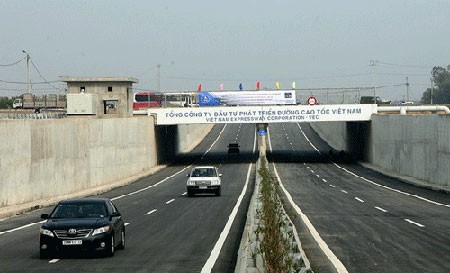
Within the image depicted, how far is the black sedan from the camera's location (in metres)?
19.8

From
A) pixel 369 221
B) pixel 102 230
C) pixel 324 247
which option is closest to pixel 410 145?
pixel 369 221

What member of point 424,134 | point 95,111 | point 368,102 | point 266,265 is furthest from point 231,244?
point 368,102

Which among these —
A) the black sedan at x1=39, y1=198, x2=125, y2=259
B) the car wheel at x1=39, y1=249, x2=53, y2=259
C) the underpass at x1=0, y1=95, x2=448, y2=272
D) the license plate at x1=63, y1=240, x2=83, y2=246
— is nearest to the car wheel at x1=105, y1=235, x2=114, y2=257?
the black sedan at x1=39, y1=198, x2=125, y2=259

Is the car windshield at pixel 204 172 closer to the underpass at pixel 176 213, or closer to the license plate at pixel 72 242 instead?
the underpass at pixel 176 213

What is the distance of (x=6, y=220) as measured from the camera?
3503 cm

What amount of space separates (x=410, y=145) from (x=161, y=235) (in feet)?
150

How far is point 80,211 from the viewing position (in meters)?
21.3

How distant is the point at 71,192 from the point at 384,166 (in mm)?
38396

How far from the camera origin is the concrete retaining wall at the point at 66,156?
42812 millimetres

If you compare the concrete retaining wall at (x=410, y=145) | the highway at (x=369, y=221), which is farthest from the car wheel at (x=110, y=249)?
the concrete retaining wall at (x=410, y=145)

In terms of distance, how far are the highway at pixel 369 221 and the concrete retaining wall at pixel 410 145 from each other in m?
2.04

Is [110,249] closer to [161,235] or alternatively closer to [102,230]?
[102,230]

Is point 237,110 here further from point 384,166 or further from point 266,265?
point 266,265

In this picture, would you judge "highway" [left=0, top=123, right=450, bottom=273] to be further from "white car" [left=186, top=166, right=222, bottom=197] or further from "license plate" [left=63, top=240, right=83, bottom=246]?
"white car" [left=186, top=166, right=222, bottom=197]
